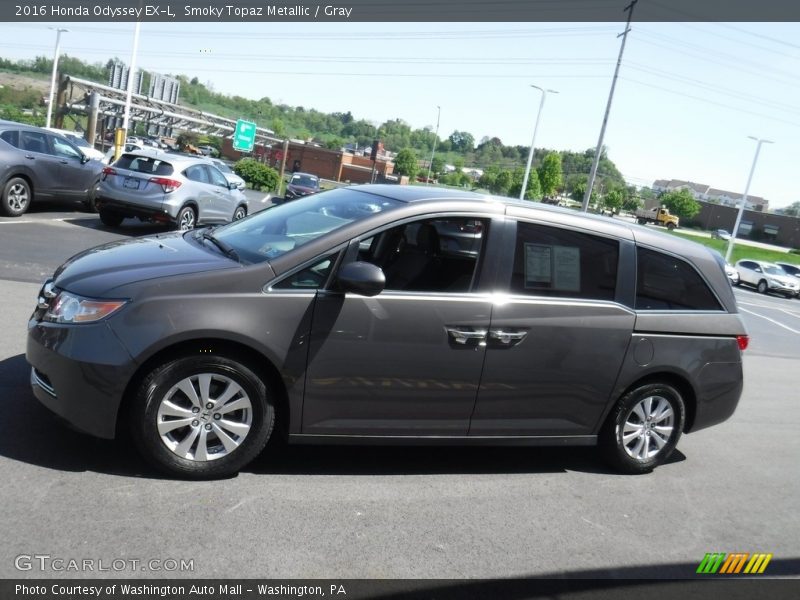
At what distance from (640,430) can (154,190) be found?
34.9ft

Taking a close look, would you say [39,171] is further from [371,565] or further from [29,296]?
[371,565]

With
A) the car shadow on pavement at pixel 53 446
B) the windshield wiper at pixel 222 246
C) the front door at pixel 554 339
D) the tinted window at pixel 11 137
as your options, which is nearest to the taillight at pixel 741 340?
the front door at pixel 554 339

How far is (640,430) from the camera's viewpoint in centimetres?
520

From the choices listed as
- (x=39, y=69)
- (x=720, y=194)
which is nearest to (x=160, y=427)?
(x=39, y=69)

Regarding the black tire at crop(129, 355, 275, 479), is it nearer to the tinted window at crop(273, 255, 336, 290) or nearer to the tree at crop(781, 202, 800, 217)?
the tinted window at crop(273, 255, 336, 290)

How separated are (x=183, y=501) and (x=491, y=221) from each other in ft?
8.17

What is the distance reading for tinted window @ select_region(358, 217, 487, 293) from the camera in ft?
14.2

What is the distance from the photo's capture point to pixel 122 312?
3.76 m

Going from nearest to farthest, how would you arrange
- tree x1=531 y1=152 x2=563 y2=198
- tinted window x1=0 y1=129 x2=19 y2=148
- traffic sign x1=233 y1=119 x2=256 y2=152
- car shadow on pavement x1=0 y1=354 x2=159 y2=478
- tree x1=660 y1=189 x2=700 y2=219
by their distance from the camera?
car shadow on pavement x1=0 y1=354 x2=159 y2=478 < tinted window x1=0 y1=129 x2=19 y2=148 < traffic sign x1=233 y1=119 x2=256 y2=152 < tree x1=531 y1=152 x2=563 y2=198 < tree x1=660 y1=189 x2=700 y2=219

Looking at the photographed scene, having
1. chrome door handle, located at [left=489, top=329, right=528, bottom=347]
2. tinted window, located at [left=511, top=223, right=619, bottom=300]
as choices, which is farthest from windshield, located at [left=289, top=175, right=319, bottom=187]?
chrome door handle, located at [left=489, top=329, right=528, bottom=347]

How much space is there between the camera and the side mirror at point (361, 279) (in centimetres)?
397

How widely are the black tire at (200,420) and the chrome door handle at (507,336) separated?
144 centimetres

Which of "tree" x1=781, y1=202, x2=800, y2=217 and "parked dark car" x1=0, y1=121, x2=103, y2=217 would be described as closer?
"parked dark car" x1=0, y1=121, x2=103, y2=217

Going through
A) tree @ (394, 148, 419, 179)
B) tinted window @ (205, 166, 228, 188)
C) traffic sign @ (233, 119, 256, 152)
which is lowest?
tinted window @ (205, 166, 228, 188)
